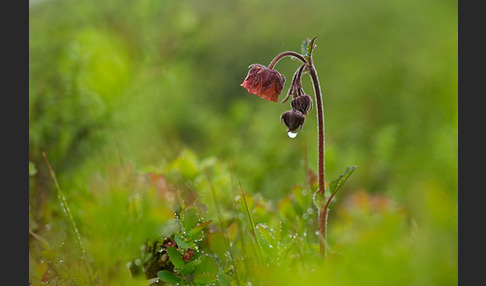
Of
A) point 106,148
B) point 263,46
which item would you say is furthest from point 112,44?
point 263,46

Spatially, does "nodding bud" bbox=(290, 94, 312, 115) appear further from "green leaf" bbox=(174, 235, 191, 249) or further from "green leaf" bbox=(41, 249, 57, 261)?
"green leaf" bbox=(41, 249, 57, 261)

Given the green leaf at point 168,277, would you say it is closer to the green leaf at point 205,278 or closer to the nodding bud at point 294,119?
the green leaf at point 205,278

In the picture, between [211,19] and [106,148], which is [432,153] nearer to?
[106,148]

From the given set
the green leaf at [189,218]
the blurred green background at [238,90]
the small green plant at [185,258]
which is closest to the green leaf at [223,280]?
the small green plant at [185,258]

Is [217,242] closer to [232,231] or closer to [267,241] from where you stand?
[232,231]

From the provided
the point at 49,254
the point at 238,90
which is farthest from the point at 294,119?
the point at 238,90

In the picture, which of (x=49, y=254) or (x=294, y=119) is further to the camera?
(x=294, y=119)
